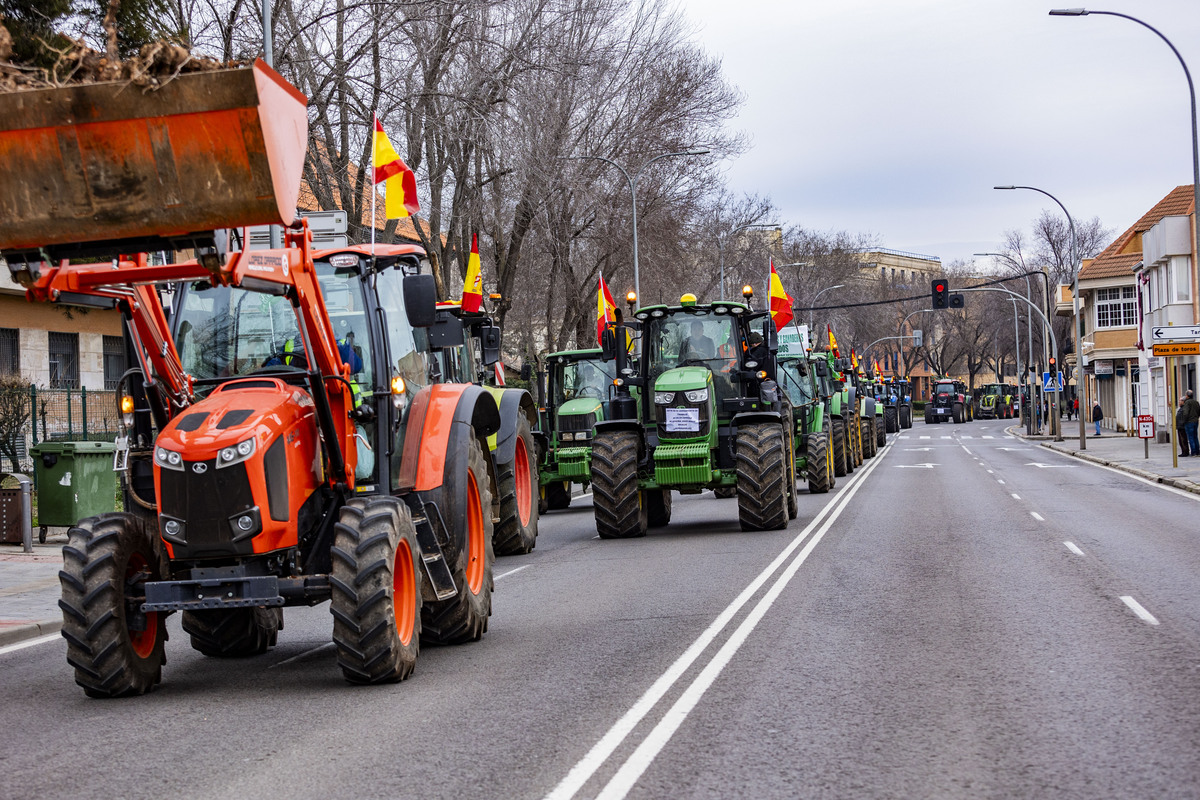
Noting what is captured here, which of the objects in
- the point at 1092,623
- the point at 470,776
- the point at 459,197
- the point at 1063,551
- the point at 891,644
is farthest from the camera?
the point at 459,197

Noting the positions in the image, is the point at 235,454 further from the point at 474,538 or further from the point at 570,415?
the point at 570,415

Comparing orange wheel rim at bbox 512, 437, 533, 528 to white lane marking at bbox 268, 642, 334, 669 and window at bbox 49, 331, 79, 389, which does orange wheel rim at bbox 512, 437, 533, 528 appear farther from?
window at bbox 49, 331, 79, 389

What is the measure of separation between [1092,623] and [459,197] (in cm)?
2264

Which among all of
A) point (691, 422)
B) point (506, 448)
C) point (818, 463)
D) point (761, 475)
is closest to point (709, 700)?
point (506, 448)

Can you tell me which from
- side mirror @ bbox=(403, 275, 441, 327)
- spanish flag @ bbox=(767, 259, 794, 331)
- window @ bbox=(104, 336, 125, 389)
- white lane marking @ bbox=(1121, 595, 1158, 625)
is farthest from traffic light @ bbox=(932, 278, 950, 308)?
side mirror @ bbox=(403, 275, 441, 327)

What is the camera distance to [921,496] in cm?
2381

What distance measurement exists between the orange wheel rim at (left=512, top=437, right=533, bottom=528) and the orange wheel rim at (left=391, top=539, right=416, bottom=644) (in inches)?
304

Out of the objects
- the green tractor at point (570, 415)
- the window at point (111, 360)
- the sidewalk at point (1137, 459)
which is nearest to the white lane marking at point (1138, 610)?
the green tractor at point (570, 415)

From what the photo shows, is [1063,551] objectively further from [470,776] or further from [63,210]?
[63,210]

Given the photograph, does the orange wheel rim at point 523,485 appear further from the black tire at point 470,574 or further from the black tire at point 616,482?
the black tire at point 470,574

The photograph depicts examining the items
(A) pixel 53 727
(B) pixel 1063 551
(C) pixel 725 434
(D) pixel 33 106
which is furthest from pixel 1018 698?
(C) pixel 725 434

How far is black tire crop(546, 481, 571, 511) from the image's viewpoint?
76.7 feet

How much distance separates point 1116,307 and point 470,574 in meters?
61.8

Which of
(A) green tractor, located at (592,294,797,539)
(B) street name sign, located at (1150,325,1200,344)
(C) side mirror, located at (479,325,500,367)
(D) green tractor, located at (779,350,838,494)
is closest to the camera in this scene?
(C) side mirror, located at (479,325,500,367)
